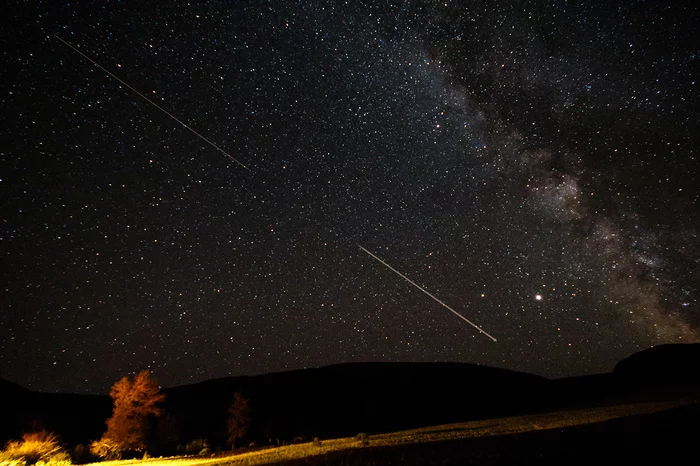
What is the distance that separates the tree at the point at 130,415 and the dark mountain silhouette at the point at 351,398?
40.3 feet

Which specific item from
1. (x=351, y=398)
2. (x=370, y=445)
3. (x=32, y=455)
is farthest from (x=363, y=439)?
(x=351, y=398)

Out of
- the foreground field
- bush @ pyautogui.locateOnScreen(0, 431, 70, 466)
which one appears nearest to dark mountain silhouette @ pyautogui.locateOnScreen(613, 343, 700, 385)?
the foreground field

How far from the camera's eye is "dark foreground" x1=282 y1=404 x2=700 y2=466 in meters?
6.71

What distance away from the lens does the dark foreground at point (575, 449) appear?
6.71m

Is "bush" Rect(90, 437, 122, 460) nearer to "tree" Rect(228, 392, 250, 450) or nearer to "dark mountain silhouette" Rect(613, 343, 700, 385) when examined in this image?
"tree" Rect(228, 392, 250, 450)

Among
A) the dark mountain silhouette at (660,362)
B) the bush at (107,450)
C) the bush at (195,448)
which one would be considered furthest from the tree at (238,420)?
the dark mountain silhouette at (660,362)

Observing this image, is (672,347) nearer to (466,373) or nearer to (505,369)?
(505,369)

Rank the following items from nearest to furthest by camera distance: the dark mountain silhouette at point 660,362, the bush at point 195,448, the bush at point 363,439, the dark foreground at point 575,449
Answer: the dark foreground at point 575,449 → the bush at point 363,439 → the bush at point 195,448 → the dark mountain silhouette at point 660,362

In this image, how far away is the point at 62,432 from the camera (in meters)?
37.8

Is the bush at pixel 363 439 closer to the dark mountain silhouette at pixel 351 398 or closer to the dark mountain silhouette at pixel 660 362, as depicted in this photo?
the dark mountain silhouette at pixel 351 398

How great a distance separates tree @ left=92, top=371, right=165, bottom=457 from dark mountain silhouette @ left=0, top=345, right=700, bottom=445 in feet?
40.3

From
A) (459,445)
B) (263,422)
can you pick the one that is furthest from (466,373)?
(459,445)

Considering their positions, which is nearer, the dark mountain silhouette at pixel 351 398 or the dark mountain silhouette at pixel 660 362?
the dark mountain silhouette at pixel 351 398

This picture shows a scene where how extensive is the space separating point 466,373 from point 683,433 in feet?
198
